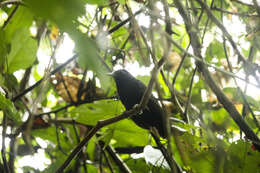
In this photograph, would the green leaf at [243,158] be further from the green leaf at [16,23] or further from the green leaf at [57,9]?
the green leaf at [57,9]

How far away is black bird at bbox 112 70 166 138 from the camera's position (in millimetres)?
2606

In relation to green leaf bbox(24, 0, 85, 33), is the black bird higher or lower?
lower

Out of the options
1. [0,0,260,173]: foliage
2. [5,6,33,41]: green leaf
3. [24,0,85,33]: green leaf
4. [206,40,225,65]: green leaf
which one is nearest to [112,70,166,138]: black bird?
[0,0,260,173]: foliage

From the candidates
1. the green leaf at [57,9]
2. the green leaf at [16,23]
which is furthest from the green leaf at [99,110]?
the green leaf at [57,9]

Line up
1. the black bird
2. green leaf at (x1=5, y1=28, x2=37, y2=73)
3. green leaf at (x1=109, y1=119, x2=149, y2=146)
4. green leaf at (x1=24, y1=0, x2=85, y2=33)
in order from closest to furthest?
green leaf at (x1=24, y1=0, x2=85, y2=33) < green leaf at (x1=5, y1=28, x2=37, y2=73) < green leaf at (x1=109, y1=119, x2=149, y2=146) < the black bird

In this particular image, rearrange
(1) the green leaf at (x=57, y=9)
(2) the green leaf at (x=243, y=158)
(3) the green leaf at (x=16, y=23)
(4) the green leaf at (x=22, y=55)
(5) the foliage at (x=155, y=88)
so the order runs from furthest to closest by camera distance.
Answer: (4) the green leaf at (x=22, y=55) → (2) the green leaf at (x=243, y=158) → (3) the green leaf at (x=16, y=23) → (5) the foliage at (x=155, y=88) → (1) the green leaf at (x=57, y=9)

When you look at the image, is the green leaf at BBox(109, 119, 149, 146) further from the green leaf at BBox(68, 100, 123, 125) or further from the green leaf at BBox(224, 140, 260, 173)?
the green leaf at BBox(224, 140, 260, 173)

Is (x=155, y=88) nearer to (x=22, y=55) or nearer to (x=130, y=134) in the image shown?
(x=130, y=134)

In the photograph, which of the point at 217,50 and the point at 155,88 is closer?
the point at 155,88

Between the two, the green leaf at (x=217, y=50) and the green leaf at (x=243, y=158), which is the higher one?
the green leaf at (x=217, y=50)

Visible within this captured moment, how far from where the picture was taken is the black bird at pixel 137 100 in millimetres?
2606

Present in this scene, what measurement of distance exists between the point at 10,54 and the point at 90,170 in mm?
1091

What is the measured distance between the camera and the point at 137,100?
291cm

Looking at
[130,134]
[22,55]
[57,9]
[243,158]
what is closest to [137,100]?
[130,134]
